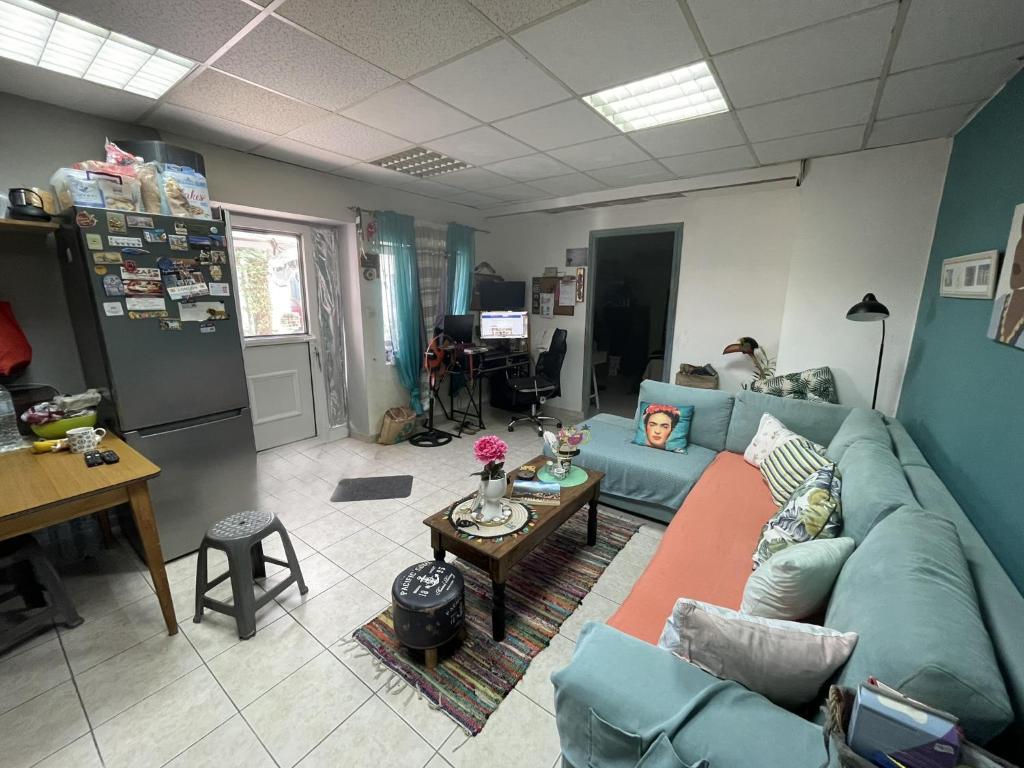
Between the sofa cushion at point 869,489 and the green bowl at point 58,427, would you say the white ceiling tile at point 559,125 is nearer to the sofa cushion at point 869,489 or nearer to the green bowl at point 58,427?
the sofa cushion at point 869,489

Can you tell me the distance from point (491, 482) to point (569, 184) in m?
3.15

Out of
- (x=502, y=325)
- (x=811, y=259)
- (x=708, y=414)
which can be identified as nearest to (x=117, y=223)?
(x=502, y=325)

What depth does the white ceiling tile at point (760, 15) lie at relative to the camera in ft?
4.73

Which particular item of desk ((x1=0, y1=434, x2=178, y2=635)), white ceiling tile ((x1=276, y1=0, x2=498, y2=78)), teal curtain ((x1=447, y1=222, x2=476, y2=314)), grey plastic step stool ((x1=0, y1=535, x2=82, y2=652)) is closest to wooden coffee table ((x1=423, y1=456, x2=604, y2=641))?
desk ((x1=0, y1=434, x2=178, y2=635))

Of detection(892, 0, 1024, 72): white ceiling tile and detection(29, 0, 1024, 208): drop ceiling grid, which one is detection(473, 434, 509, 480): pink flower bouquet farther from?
detection(892, 0, 1024, 72): white ceiling tile

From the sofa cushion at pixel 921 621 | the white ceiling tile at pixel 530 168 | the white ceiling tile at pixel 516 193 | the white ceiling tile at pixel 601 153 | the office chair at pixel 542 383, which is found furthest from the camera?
Result: the office chair at pixel 542 383

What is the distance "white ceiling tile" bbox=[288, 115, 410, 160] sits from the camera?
2.55 meters

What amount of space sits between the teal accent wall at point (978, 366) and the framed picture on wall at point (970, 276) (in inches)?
1.8

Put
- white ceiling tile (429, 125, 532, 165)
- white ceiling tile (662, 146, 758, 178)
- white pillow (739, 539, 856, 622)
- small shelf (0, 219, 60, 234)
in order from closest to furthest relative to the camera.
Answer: white pillow (739, 539, 856, 622), small shelf (0, 219, 60, 234), white ceiling tile (429, 125, 532, 165), white ceiling tile (662, 146, 758, 178)

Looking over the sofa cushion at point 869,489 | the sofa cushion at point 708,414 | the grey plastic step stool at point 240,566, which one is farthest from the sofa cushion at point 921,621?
the grey plastic step stool at point 240,566

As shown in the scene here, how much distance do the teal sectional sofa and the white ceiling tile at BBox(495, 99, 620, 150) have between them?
2.29 metres

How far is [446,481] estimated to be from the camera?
3.35 m

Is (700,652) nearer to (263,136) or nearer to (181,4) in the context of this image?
(181,4)

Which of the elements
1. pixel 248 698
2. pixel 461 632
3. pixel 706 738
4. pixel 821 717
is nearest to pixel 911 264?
pixel 821 717
